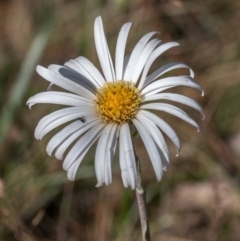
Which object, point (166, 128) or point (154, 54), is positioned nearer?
point (166, 128)

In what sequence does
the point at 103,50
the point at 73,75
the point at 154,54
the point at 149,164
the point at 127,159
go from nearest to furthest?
the point at 127,159, the point at 154,54, the point at 73,75, the point at 103,50, the point at 149,164

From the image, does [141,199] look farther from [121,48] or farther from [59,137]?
[121,48]

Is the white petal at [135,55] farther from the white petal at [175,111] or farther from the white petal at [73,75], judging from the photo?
the white petal at [175,111]

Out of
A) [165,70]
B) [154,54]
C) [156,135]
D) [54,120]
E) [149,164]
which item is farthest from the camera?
[149,164]

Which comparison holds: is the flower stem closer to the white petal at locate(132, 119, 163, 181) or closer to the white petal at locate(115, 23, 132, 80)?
the white petal at locate(132, 119, 163, 181)

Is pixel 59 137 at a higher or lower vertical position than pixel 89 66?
lower

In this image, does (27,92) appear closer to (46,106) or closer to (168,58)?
(46,106)

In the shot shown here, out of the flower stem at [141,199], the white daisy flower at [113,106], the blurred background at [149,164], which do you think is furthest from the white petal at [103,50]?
the blurred background at [149,164]

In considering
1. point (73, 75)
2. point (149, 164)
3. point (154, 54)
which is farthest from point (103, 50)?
point (149, 164)
